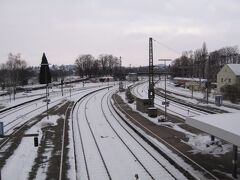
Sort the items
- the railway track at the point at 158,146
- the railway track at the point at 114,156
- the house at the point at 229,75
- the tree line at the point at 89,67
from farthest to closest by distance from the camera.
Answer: the tree line at the point at 89,67 < the house at the point at 229,75 < the railway track at the point at 114,156 < the railway track at the point at 158,146

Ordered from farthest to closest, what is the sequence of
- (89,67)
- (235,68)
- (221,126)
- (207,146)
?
1. (89,67)
2. (235,68)
3. (207,146)
4. (221,126)

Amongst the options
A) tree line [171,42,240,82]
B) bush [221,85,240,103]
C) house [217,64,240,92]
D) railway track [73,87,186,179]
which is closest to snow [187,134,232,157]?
railway track [73,87,186,179]

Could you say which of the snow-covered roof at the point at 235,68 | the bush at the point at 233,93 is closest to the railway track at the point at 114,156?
the bush at the point at 233,93

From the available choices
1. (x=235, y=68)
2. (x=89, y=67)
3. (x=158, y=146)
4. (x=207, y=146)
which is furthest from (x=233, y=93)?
(x=89, y=67)

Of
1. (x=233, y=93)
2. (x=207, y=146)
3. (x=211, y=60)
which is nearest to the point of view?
(x=207, y=146)

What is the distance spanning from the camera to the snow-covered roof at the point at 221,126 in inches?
568

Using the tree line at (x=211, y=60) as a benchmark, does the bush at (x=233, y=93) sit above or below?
below

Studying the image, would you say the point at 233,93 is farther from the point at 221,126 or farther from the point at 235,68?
the point at 221,126

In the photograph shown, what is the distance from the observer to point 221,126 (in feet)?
52.4

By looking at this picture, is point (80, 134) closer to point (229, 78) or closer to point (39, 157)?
point (39, 157)

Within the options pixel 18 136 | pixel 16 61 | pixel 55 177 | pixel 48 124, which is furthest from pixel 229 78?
pixel 16 61

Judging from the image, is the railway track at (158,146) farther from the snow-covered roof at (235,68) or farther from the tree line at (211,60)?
Answer: the tree line at (211,60)

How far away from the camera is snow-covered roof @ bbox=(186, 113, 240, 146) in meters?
14.4

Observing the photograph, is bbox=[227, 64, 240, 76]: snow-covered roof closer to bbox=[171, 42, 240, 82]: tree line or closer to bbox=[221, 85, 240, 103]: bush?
bbox=[221, 85, 240, 103]: bush
